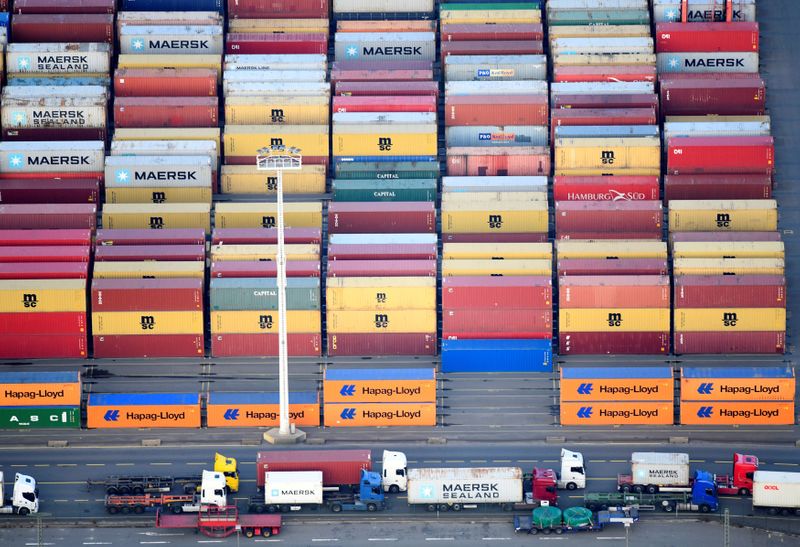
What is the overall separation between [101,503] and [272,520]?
14748 mm

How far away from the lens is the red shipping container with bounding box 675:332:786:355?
19938cm

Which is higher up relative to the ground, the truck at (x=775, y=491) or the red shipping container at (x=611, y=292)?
the red shipping container at (x=611, y=292)

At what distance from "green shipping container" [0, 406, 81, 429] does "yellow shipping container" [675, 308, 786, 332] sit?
54.3 m

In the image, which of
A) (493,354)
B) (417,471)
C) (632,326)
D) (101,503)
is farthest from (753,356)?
(101,503)

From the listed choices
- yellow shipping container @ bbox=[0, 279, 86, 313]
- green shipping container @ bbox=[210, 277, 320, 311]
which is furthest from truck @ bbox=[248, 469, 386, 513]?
yellow shipping container @ bbox=[0, 279, 86, 313]

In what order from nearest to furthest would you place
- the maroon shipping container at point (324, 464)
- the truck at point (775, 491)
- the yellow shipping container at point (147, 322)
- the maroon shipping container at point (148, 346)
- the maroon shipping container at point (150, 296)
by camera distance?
the truck at point (775, 491) → the maroon shipping container at point (324, 464) → the maroon shipping container at point (150, 296) → the yellow shipping container at point (147, 322) → the maroon shipping container at point (148, 346)

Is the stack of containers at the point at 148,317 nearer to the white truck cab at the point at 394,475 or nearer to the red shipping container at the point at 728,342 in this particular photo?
the white truck cab at the point at 394,475

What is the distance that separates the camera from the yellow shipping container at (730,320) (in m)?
199

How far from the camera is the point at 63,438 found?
187625 millimetres

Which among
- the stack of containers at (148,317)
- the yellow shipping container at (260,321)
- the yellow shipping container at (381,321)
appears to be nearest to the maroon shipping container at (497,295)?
the yellow shipping container at (381,321)

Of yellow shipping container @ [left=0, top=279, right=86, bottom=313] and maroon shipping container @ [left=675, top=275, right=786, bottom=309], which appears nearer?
yellow shipping container @ [left=0, top=279, right=86, bottom=313]

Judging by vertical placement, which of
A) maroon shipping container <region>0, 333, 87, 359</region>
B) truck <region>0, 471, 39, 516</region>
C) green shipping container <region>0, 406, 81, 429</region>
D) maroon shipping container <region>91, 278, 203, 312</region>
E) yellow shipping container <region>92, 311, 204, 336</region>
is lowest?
truck <region>0, 471, 39, 516</region>

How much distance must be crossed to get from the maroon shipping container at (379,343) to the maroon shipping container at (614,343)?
12.2 metres

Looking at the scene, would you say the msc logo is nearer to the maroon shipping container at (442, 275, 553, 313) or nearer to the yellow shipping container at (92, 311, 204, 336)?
the maroon shipping container at (442, 275, 553, 313)
